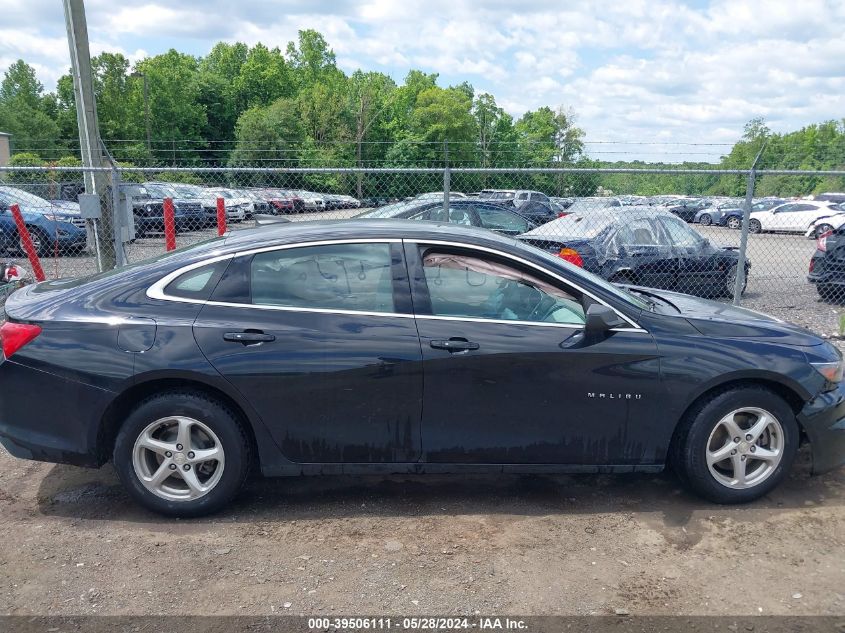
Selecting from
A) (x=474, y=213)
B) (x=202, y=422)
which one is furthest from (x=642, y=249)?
(x=202, y=422)

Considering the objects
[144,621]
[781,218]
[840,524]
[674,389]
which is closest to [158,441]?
[144,621]

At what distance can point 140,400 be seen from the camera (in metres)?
3.78

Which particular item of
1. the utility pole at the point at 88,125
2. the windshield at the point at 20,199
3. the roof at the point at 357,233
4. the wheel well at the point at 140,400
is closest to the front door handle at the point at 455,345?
the roof at the point at 357,233

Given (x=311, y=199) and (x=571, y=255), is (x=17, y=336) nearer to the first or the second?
(x=571, y=255)

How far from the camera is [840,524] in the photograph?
3885 millimetres

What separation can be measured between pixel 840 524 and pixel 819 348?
0.98 metres

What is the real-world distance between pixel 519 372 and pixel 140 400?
204 cm

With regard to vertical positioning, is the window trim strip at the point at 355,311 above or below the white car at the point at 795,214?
above

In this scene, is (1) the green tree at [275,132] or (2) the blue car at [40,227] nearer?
(2) the blue car at [40,227]

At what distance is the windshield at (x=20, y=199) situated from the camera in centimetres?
1292

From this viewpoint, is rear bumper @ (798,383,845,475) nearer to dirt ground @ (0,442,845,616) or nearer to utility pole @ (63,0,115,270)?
dirt ground @ (0,442,845,616)

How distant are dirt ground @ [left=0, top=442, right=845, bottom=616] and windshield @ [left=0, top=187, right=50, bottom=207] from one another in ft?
33.6

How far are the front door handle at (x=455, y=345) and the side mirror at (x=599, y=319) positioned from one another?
616 millimetres

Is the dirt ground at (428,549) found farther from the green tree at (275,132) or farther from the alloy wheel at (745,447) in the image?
the green tree at (275,132)
